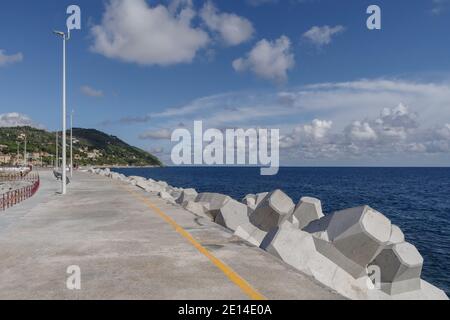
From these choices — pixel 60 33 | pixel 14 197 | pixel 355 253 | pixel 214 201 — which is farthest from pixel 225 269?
pixel 60 33

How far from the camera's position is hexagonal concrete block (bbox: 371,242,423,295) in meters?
11.4

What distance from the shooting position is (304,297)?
5414mm

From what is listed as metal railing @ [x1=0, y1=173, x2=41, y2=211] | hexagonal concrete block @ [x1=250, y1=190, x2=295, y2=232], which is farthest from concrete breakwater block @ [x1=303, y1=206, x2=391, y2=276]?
metal railing @ [x1=0, y1=173, x2=41, y2=211]

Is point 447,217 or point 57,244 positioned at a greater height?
point 57,244

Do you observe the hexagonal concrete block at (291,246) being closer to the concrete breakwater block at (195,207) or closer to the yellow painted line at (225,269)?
the yellow painted line at (225,269)

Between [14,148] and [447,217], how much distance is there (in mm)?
152638

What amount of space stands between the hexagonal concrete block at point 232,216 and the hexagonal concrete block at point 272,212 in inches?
21.2

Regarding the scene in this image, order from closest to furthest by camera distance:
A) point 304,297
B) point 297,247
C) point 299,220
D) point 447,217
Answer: point 304,297, point 297,247, point 299,220, point 447,217

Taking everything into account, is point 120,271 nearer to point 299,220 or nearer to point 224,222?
point 224,222

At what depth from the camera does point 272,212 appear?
50.4 ft

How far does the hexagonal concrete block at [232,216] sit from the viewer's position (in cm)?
1526

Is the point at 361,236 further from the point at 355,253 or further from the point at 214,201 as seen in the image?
the point at 214,201

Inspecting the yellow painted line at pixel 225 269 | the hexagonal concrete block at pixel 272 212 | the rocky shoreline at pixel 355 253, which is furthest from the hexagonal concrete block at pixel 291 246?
the hexagonal concrete block at pixel 272 212
